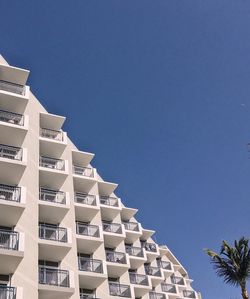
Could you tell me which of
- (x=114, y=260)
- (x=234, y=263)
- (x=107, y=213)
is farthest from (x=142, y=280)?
(x=234, y=263)

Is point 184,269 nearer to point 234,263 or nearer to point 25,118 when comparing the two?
point 234,263

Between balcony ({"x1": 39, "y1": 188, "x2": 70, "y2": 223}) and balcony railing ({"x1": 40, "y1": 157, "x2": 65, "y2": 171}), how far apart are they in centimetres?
262

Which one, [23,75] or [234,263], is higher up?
[23,75]

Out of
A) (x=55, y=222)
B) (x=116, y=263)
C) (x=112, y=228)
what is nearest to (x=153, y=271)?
(x=112, y=228)

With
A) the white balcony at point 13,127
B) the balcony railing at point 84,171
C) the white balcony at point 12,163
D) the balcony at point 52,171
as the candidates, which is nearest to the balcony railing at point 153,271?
the balcony railing at point 84,171

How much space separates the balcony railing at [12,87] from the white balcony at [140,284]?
837 inches

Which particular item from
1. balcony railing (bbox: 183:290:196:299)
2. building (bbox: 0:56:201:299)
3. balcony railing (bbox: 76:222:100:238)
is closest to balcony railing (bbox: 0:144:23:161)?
building (bbox: 0:56:201:299)

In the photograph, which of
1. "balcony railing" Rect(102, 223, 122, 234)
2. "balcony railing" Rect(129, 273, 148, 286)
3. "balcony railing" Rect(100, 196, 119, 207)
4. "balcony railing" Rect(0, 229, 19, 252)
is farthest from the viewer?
"balcony railing" Rect(100, 196, 119, 207)

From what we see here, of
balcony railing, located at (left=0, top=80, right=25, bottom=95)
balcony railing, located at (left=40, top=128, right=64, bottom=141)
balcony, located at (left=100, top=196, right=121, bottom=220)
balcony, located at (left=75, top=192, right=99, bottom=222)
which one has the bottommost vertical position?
balcony, located at (left=75, top=192, right=99, bottom=222)

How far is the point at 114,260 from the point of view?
38.6 meters

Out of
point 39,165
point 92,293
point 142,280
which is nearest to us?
point 92,293

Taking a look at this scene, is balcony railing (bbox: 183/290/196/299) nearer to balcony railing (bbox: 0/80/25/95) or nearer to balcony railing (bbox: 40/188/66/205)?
balcony railing (bbox: 40/188/66/205)

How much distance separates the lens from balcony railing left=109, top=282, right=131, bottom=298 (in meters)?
35.9

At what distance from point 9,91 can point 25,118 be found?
3.80 metres
